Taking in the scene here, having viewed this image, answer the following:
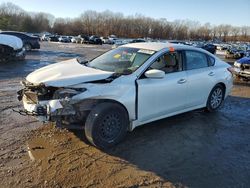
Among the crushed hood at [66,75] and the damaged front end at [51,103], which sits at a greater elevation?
the crushed hood at [66,75]

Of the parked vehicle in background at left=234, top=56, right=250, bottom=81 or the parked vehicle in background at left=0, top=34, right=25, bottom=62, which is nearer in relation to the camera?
the parked vehicle in background at left=234, top=56, right=250, bottom=81

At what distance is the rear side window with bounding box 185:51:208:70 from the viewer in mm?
6070

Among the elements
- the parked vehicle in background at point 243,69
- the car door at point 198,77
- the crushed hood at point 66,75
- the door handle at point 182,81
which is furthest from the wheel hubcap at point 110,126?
the parked vehicle in background at point 243,69

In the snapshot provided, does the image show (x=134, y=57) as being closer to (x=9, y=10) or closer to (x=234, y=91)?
(x=234, y=91)

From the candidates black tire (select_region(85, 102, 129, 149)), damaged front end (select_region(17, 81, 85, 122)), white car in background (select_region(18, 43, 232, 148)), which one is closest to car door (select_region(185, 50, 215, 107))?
white car in background (select_region(18, 43, 232, 148))

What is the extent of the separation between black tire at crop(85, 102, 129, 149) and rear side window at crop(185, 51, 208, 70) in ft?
6.48

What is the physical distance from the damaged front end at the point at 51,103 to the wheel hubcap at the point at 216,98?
353cm

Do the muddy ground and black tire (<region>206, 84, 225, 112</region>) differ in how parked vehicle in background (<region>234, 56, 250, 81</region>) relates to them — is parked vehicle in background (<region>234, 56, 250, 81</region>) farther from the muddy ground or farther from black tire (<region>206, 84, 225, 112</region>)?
the muddy ground

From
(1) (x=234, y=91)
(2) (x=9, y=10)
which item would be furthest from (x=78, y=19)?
(1) (x=234, y=91)

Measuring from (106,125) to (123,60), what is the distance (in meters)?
1.44

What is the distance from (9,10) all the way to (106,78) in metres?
118

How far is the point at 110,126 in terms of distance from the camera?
186 inches

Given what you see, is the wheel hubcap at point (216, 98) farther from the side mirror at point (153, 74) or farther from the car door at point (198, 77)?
the side mirror at point (153, 74)

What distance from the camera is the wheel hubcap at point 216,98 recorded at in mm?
6871
